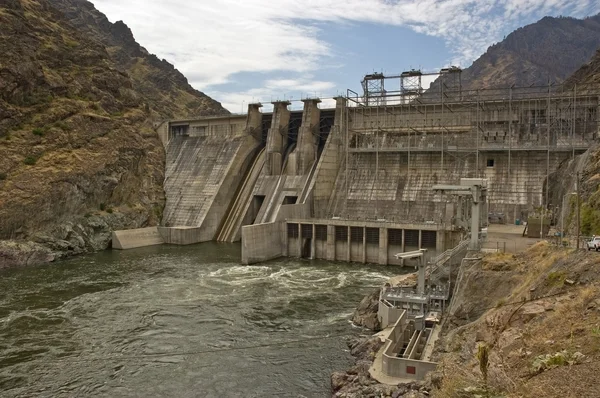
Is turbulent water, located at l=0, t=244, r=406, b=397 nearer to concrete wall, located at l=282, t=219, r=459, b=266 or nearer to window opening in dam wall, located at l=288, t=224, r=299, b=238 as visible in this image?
concrete wall, located at l=282, t=219, r=459, b=266

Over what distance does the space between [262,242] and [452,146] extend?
63.3ft

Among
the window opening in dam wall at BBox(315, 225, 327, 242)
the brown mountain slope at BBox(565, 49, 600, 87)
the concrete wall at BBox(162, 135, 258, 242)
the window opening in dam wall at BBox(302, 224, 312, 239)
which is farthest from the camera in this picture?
the brown mountain slope at BBox(565, 49, 600, 87)

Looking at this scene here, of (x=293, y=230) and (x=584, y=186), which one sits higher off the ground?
(x=584, y=186)

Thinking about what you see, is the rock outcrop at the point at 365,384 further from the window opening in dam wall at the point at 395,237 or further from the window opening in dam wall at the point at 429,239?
the window opening in dam wall at the point at 395,237

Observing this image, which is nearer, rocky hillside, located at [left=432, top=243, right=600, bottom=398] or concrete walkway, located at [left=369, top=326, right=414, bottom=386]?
rocky hillside, located at [left=432, top=243, right=600, bottom=398]

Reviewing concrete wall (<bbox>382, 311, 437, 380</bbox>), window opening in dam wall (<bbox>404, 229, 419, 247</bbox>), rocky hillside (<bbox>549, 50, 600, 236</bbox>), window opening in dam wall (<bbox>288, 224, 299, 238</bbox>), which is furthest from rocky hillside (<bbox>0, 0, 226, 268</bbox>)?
rocky hillside (<bbox>549, 50, 600, 236</bbox>)

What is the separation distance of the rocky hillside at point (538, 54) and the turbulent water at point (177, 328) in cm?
13823

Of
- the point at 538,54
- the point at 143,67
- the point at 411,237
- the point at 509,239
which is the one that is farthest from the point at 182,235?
the point at 538,54

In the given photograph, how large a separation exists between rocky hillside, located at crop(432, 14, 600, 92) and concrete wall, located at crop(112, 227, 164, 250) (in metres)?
129

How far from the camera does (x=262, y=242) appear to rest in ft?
135

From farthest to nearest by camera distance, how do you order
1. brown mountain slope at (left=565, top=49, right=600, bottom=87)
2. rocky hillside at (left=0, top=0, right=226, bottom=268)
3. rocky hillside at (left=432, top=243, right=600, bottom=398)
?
brown mountain slope at (left=565, top=49, right=600, bottom=87)
rocky hillside at (left=0, top=0, right=226, bottom=268)
rocky hillside at (left=432, top=243, right=600, bottom=398)

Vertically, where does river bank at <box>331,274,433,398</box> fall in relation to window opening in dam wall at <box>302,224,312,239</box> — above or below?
below

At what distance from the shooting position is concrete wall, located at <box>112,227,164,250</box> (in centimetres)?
4731

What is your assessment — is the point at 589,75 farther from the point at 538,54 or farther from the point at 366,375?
the point at 538,54
